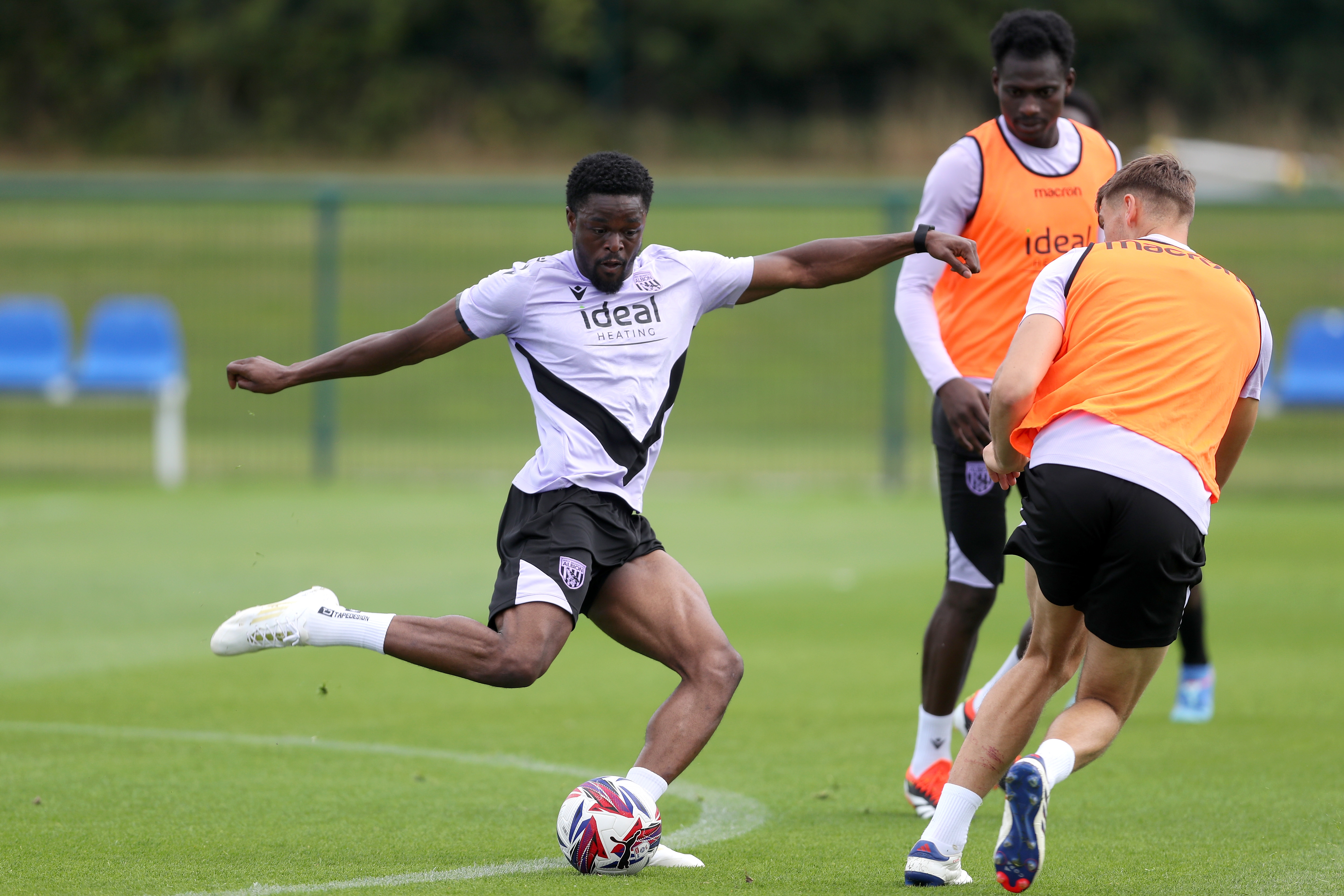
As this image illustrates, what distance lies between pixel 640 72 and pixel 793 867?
35764 mm

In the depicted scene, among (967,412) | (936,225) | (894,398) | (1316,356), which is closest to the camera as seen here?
(967,412)

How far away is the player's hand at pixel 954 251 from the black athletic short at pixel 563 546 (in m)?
1.28

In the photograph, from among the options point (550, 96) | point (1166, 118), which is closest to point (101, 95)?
point (550, 96)

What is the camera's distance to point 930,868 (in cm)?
468

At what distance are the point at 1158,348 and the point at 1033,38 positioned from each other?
189 centimetres

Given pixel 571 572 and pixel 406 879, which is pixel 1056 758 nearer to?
pixel 571 572

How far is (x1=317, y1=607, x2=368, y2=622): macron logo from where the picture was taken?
5031 mm

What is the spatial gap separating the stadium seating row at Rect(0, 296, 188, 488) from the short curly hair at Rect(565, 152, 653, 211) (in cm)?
1257

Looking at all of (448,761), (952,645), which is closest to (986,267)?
(952,645)

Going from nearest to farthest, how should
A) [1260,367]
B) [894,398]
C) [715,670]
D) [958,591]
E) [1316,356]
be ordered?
[1260,367] < [715,670] < [958,591] < [894,398] < [1316,356]

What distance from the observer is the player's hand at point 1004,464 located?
4.70 meters

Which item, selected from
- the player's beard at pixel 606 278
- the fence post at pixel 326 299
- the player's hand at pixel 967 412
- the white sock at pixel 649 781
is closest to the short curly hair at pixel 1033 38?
the player's hand at pixel 967 412

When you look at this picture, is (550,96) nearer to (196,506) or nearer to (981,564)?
(196,506)

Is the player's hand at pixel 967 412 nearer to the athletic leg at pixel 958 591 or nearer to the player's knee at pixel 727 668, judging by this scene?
the athletic leg at pixel 958 591
